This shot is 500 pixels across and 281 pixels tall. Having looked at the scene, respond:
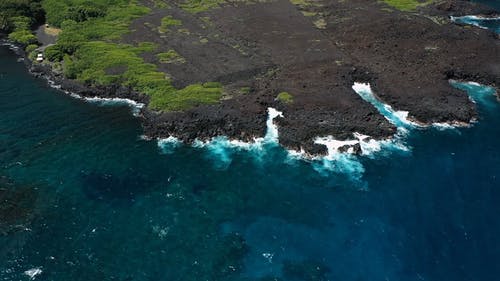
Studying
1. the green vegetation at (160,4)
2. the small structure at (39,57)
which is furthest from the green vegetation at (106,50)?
the green vegetation at (160,4)

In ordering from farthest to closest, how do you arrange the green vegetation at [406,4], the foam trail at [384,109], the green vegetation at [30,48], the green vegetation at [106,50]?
the green vegetation at [406,4] → the green vegetation at [30,48] → the green vegetation at [106,50] → the foam trail at [384,109]

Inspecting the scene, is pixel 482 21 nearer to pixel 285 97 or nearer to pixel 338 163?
pixel 285 97

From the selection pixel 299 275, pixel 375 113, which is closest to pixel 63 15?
pixel 375 113

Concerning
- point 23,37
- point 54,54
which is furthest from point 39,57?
point 23,37

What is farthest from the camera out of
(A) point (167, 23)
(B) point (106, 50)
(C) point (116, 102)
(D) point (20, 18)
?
(D) point (20, 18)

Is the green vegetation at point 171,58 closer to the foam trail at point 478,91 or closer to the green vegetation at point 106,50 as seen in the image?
the green vegetation at point 106,50

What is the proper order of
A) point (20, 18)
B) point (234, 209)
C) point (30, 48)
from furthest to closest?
point (20, 18), point (30, 48), point (234, 209)

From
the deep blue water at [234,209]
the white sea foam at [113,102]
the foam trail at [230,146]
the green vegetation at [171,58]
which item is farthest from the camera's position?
the green vegetation at [171,58]
